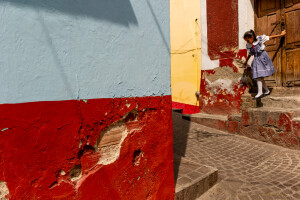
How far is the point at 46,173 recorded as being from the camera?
1285 mm

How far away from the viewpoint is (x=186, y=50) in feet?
24.9

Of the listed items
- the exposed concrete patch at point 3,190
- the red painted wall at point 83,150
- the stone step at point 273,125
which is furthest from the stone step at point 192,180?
the stone step at point 273,125

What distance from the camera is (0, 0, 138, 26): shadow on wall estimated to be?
4.06 feet

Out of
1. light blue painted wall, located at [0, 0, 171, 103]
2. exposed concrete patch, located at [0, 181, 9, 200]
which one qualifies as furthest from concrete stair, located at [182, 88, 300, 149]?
exposed concrete patch, located at [0, 181, 9, 200]

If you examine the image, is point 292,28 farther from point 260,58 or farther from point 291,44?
point 260,58

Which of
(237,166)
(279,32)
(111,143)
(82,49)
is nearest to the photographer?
(82,49)

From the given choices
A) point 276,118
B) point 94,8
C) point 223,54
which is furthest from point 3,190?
point 223,54

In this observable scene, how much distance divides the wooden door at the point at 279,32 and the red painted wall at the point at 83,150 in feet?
14.1

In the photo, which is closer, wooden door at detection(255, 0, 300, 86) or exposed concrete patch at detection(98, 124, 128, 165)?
exposed concrete patch at detection(98, 124, 128, 165)

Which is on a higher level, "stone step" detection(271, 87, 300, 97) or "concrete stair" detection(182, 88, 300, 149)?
"stone step" detection(271, 87, 300, 97)

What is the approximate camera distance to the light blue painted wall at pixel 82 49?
1.16 meters

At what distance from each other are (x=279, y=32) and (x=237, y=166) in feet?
12.1

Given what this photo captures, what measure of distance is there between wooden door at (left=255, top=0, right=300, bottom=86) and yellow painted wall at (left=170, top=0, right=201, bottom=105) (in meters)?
2.02

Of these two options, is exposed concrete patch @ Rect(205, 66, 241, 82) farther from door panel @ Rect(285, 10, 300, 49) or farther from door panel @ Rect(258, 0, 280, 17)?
door panel @ Rect(258, 0, 280, 17)
